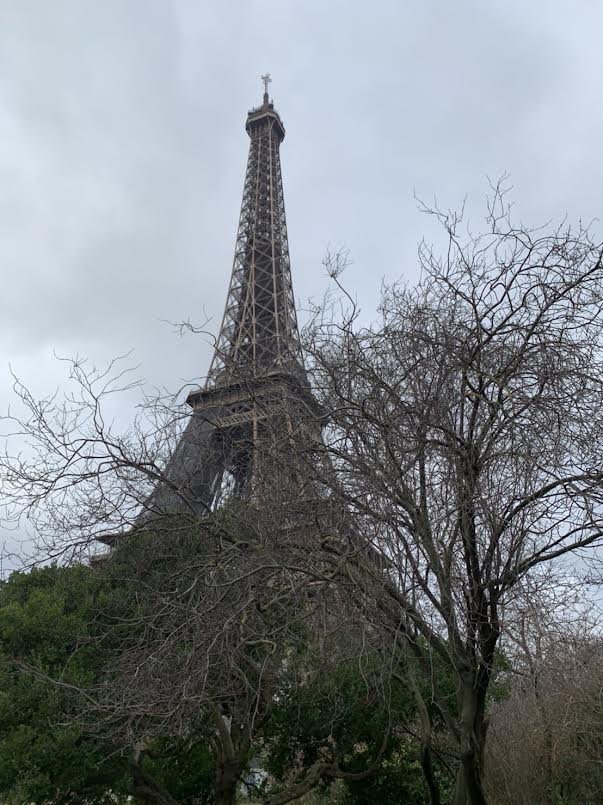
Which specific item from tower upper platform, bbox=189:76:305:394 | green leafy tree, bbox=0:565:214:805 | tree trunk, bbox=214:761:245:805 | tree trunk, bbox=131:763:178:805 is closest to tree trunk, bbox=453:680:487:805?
green leafy tree, bbox=0:565:214:805

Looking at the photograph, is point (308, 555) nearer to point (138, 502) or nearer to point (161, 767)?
point (138, 502)

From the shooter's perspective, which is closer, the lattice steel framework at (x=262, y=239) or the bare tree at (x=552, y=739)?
the bare tree at (x=552, y=739)

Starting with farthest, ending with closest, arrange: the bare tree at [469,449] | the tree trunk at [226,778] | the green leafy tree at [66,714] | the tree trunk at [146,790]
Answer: the tree trunk at [146,790]
the tree trunk at [226,778]
the green leafy tree at [66,714]
the bare tree at [469,449]

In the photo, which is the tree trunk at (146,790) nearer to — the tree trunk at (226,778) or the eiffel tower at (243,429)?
the tree trunk at (226,778)

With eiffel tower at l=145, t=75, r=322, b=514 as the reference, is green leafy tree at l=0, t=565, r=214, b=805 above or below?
below

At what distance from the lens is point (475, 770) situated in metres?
5.75

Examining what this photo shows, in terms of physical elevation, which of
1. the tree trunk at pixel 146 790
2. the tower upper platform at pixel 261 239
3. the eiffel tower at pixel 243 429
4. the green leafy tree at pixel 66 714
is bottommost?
the tree trunk at pixel 146 790

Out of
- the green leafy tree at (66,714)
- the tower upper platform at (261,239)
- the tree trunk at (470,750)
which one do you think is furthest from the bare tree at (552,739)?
the tower upper platform at (261,239)

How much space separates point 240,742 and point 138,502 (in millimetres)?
5178

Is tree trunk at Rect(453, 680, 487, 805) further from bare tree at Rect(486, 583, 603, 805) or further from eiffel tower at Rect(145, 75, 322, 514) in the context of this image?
eiffel tower at Rect(145, 75, 322, 514)

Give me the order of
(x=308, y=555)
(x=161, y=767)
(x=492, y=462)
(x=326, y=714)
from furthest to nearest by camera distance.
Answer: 1. (x=161, y=767)
2. (x=326, y=714)
3. (x=308, y=555)
4. (x=492, y=462)

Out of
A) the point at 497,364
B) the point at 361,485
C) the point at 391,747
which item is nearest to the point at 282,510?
the point at 361,485

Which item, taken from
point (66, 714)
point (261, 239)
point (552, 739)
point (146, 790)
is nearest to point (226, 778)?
point (146, 790)

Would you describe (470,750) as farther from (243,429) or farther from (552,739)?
(243,429)
